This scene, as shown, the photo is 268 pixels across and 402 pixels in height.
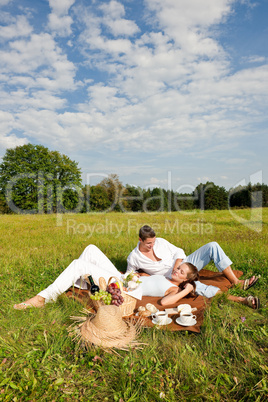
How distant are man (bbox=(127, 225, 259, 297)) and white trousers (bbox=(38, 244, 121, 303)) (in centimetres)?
80

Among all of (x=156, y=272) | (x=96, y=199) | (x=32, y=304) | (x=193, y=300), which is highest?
(x=96, y=199)

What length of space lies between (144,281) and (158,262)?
2.55 ft

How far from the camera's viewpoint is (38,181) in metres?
38.0

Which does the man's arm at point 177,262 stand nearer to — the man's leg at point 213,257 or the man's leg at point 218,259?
the man's leg at point 213,257

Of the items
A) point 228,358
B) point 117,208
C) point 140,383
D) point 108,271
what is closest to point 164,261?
point 108,271

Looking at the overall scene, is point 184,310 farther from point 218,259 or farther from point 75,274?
point 75,274

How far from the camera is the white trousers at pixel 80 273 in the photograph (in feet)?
15.4

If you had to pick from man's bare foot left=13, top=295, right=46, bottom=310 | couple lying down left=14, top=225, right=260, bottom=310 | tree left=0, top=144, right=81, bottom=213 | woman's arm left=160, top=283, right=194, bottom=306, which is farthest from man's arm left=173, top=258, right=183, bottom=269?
tree left=0, top=144, right=81, bottom=213

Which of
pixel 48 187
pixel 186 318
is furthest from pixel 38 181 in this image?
pixel 186 318

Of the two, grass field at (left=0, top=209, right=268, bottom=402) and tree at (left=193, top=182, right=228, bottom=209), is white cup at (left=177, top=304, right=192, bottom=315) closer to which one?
grass field at (left=0, top=209, right=268, bottom=402)

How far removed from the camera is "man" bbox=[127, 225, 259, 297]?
18.5 ft

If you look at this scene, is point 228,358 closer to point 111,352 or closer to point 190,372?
point 190,372

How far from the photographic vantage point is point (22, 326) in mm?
3770

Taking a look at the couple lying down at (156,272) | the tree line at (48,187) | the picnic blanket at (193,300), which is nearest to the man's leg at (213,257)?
the couple lying down at (156,272)
